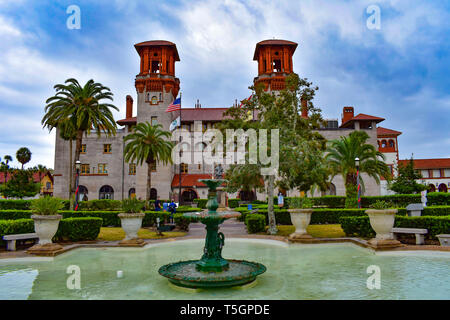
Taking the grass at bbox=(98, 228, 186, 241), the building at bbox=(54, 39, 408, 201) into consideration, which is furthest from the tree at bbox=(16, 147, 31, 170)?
the grass at bbox=(98, 228, 186, 241)

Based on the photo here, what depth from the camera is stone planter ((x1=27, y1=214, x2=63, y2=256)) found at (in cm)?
1107

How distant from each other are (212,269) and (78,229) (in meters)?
9.18

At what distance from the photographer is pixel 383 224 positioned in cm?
1110

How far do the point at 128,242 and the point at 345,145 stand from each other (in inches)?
1037

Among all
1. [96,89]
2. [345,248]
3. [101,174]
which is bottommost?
[345,248]

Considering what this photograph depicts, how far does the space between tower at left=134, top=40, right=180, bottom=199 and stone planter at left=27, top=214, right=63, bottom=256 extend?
3535 centimetres

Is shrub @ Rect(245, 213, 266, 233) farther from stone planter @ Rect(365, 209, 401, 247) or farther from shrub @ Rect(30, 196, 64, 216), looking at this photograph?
shrub @ Rect(30, 196, 64, 216)

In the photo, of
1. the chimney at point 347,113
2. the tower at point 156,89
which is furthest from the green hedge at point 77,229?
the chimney at point 347,113

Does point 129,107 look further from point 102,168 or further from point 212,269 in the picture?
point 212,269

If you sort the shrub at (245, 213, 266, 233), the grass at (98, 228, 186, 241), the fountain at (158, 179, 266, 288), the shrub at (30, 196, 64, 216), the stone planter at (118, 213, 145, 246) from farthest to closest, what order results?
the shrub at (245, 213, 266, 233)
the grass at (98, 228, 186, 241)
the stone planter at (118, 213, 145, 246)
the shrub at (30, 196, 64, 216)
the fountain at (158, 179, 266, 288)

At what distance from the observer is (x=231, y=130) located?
60.1 feet

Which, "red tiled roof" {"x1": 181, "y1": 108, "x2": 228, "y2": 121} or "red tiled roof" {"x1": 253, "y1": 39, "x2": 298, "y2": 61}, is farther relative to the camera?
"red tiled roof" {"x1": 181, "y1": 108, "x2": 228, "y2": 121}
